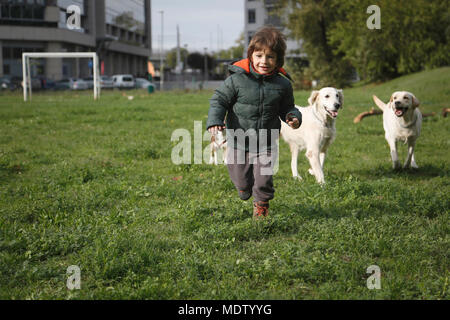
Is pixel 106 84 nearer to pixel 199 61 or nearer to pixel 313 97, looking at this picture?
pixel 313 97

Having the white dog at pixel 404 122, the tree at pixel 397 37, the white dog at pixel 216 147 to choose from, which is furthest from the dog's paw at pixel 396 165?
the tree at pixel 397 37

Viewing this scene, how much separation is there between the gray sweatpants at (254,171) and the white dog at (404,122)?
3619 millimetres

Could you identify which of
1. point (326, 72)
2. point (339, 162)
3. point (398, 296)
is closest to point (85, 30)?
point (326, 72)

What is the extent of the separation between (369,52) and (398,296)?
3795cm

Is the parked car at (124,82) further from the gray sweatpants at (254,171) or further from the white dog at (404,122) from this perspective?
the gray sweatpants at (254,171)

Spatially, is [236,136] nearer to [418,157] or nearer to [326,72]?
[418,157]

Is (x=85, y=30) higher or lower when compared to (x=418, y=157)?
higher

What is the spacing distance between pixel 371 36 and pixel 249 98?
35469 millimetres

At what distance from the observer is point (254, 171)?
4.95 m

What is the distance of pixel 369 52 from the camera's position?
38438 mm

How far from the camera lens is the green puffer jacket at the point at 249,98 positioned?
4.73m

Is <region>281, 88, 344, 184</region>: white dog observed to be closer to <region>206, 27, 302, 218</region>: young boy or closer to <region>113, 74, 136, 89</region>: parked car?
<region>206, 27, 302, 218</region>: young boy

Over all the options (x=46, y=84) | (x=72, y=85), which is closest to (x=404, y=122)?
(x=72, y=85)

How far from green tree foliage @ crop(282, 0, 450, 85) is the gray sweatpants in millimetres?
34209
